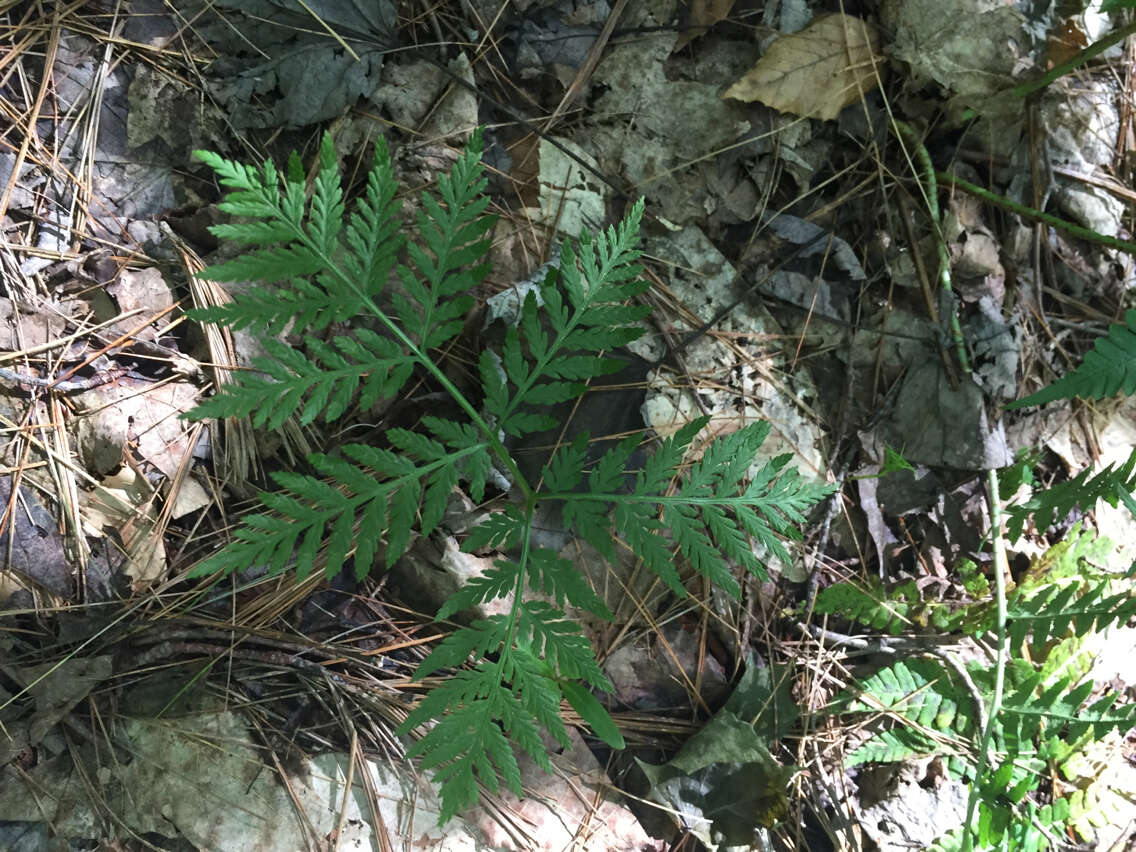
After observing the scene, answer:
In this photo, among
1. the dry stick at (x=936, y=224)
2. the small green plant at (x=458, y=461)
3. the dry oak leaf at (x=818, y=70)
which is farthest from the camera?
the dry stick at (x=936, y=224)

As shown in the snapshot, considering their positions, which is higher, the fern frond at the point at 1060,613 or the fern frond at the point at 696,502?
the fern frond at the point at 696,502

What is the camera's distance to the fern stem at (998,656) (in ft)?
7.47

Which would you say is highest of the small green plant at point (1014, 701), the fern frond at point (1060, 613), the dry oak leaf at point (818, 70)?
the dry oak leaf at point (818, 70)

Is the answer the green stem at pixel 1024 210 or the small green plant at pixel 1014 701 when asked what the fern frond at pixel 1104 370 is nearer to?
the small green plant at pixel 1014 701

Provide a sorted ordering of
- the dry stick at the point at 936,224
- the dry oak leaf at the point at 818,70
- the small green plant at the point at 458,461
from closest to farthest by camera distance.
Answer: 1. the small green plant at the point at 458,461
2. the dry oak leaf at the point at 818,70
3. the dry stick at the point at 936,224

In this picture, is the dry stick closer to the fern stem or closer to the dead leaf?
the fern stem

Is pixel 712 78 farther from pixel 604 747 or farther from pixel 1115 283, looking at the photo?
pixel 604 747

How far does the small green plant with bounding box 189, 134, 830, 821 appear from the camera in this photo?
5.95 ft

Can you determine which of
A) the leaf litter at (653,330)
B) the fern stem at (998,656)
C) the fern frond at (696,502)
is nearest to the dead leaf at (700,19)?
the leaf litter at (653,330)

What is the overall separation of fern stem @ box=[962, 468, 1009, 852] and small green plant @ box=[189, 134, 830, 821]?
3.03 ft

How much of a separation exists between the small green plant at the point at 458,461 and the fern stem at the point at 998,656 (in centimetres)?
92

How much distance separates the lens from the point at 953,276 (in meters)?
2.86

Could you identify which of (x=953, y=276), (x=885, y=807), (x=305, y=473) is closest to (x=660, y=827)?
(x=885, y=807)

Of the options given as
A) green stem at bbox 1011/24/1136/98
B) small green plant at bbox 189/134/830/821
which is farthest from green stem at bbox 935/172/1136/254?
small green plant at bbox 189/134/830/821
